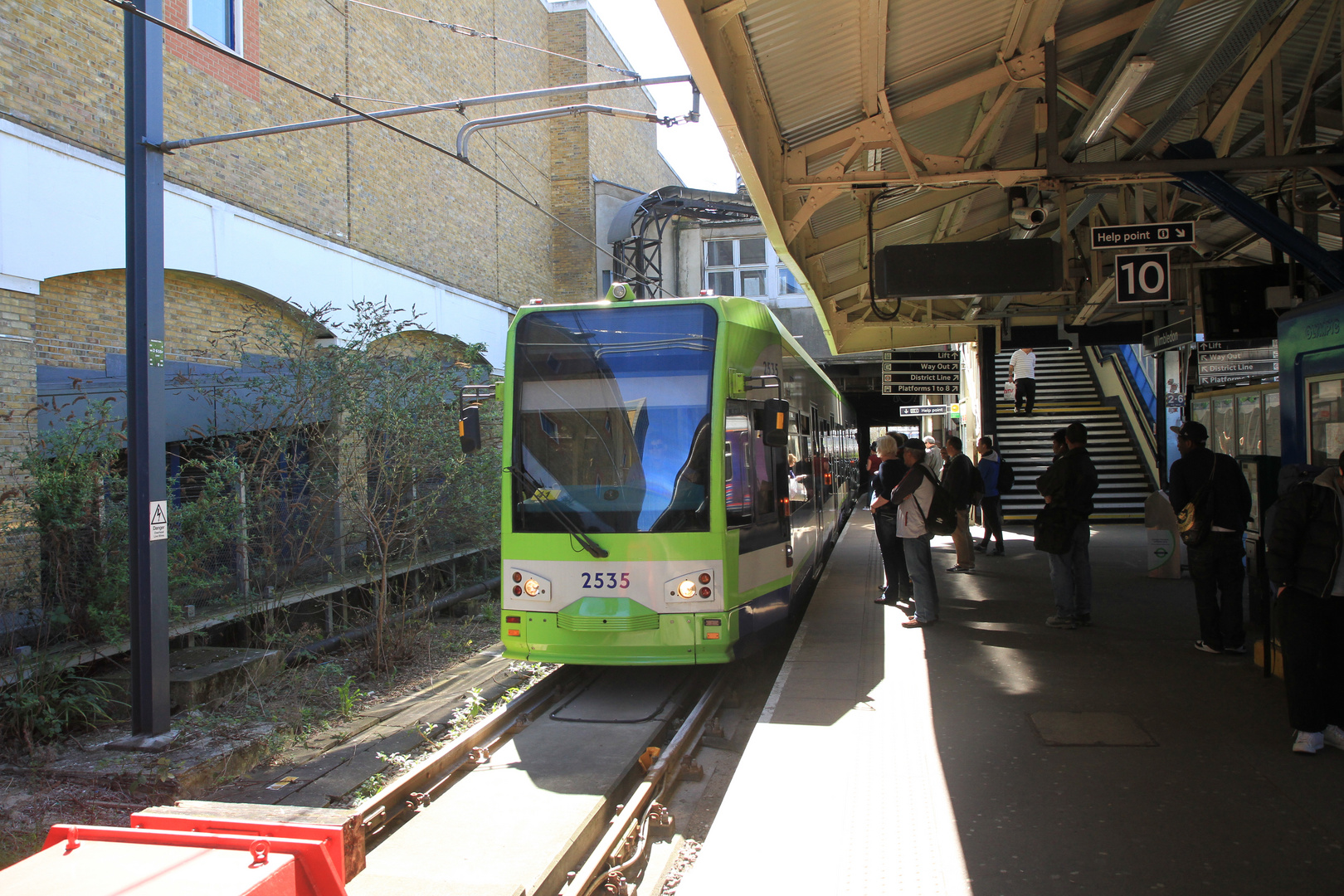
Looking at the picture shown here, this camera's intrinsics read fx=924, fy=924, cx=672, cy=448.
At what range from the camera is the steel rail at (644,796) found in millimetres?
4414

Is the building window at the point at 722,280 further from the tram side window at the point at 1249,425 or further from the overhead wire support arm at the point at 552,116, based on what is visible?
the overhead wire support arm at the point at 552,116


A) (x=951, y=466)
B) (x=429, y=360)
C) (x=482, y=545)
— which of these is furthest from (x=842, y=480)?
(x=429, y=360)

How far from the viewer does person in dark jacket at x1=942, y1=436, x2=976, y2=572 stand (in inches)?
485

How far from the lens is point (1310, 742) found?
4887 mm

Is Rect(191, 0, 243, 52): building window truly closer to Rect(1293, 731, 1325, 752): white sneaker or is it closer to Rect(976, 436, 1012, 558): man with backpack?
Rect(976, 436, 1012, 558): man with backpack

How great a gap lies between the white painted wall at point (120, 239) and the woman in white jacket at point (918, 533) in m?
9.10

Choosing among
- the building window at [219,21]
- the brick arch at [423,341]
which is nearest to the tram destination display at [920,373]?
the brick arch at [423,341]

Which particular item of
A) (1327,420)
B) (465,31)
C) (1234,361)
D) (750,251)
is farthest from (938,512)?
(750,251)

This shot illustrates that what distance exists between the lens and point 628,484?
705cm

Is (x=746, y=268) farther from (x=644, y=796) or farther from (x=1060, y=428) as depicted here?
(x=644, y=796)

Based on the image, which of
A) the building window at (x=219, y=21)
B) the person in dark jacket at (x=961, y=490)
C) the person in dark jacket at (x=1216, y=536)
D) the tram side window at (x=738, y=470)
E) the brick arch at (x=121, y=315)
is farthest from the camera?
the building window at (x=219, y=21)

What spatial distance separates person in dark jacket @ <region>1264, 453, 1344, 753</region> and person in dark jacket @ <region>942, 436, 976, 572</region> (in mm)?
7283

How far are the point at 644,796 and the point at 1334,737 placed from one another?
3752 mm

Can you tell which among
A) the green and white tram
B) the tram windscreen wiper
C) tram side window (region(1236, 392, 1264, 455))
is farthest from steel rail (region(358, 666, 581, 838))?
tram side window (region(1236, 392, 1264, 455))
